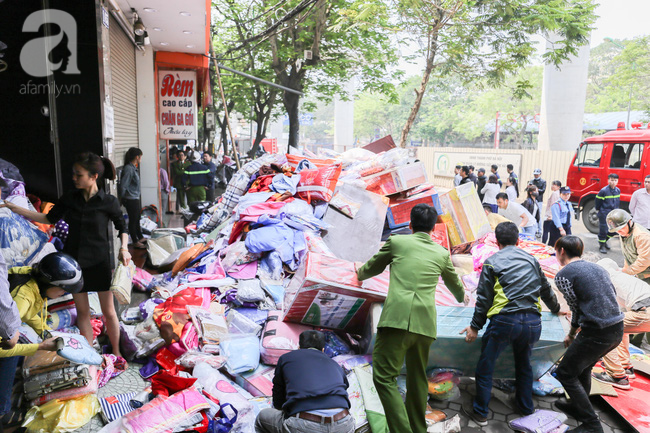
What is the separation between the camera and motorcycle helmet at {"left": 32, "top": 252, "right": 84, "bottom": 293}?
126 inches

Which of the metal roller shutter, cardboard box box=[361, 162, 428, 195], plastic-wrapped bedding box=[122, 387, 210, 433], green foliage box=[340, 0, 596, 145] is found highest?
green foliage box=[340, 0, 596, 145]

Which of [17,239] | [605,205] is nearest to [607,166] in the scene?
[605,205]

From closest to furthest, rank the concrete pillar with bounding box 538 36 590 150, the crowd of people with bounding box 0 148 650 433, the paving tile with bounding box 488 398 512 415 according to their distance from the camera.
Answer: the crowd of people with bounding box 0 148 650 433 < the paving tile with bounding box 488 398 512 415 < the concrete pillar with bounding box 538 36 590 150

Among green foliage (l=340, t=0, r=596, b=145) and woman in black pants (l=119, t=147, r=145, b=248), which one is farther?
green foliage (l=340, t=0, r=596, b=145)

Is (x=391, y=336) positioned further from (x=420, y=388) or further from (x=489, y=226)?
(x=489, y=226)

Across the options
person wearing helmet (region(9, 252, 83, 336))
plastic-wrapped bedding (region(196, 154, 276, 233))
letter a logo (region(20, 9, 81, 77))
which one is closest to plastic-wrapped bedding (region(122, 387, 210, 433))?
person wearing helmet (region(9, 252, 83, 336))

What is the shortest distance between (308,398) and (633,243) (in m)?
4.32

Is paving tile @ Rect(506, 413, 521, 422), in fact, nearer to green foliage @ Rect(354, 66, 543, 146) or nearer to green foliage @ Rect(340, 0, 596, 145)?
green foliage @ Rect(340, 0, 596, 145)

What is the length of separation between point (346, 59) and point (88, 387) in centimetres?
1363

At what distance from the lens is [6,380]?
2836 millimetres

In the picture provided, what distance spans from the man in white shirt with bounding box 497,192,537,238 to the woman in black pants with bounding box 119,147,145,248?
5.60m

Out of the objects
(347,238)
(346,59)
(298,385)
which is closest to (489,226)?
(347,238)

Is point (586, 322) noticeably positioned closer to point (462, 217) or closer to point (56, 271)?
point (462, 217)

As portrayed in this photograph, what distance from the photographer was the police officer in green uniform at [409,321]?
310cm
